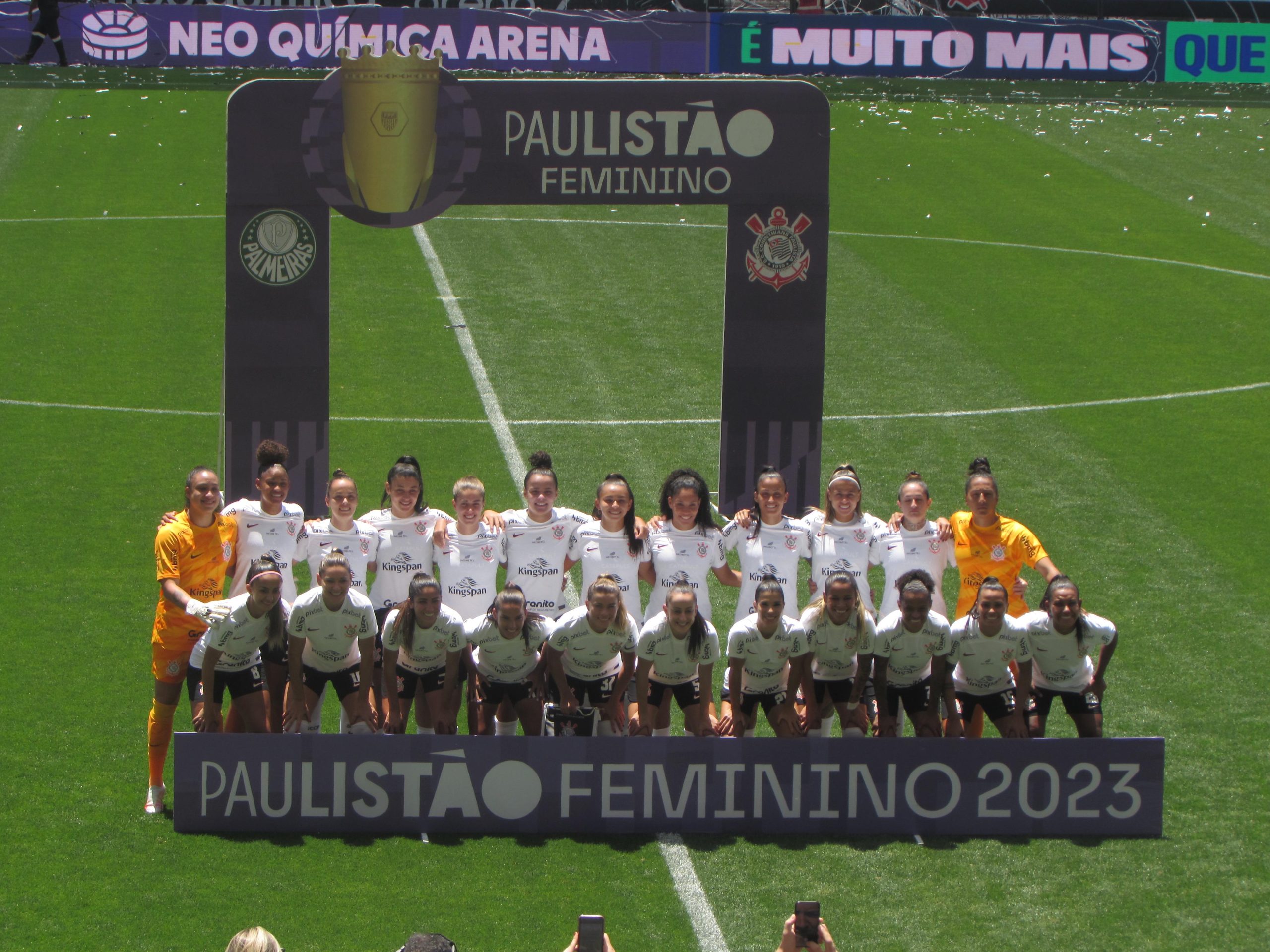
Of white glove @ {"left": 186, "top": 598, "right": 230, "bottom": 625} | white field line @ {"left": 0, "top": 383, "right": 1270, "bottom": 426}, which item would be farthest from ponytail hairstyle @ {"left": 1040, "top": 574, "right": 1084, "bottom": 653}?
white field line @ {"left": 0, "top": 383, "right": 1270, "bottom": 426}

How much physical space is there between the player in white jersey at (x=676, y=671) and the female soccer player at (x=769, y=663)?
0.49 ft

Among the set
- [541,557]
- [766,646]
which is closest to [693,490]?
[541,557]

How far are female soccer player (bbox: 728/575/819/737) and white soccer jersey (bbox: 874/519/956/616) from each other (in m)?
1.03

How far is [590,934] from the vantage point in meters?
5.89

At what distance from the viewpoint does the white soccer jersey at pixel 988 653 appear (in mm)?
9602

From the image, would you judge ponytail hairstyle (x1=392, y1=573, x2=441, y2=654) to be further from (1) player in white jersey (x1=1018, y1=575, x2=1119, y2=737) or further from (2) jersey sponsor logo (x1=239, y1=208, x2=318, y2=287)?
(1) player in white jersey (x1=1018, y1=575, x2=1119, y2=737)

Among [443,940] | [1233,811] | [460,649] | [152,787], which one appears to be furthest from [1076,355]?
[443,940]

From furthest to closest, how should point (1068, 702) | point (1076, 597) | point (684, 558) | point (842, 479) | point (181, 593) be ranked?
1. point (842, 479)
2. point (684, 558)
3. point (1068, 702)
4. point (181, 593)
5. point (1076, 597)

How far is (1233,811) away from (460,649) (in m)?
4.42

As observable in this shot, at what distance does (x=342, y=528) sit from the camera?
10391mm

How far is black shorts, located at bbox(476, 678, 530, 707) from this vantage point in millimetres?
9695

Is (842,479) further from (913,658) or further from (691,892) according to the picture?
(691,892)

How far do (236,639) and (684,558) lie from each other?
2.68 meters

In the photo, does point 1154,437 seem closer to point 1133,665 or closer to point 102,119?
point 1133,665
